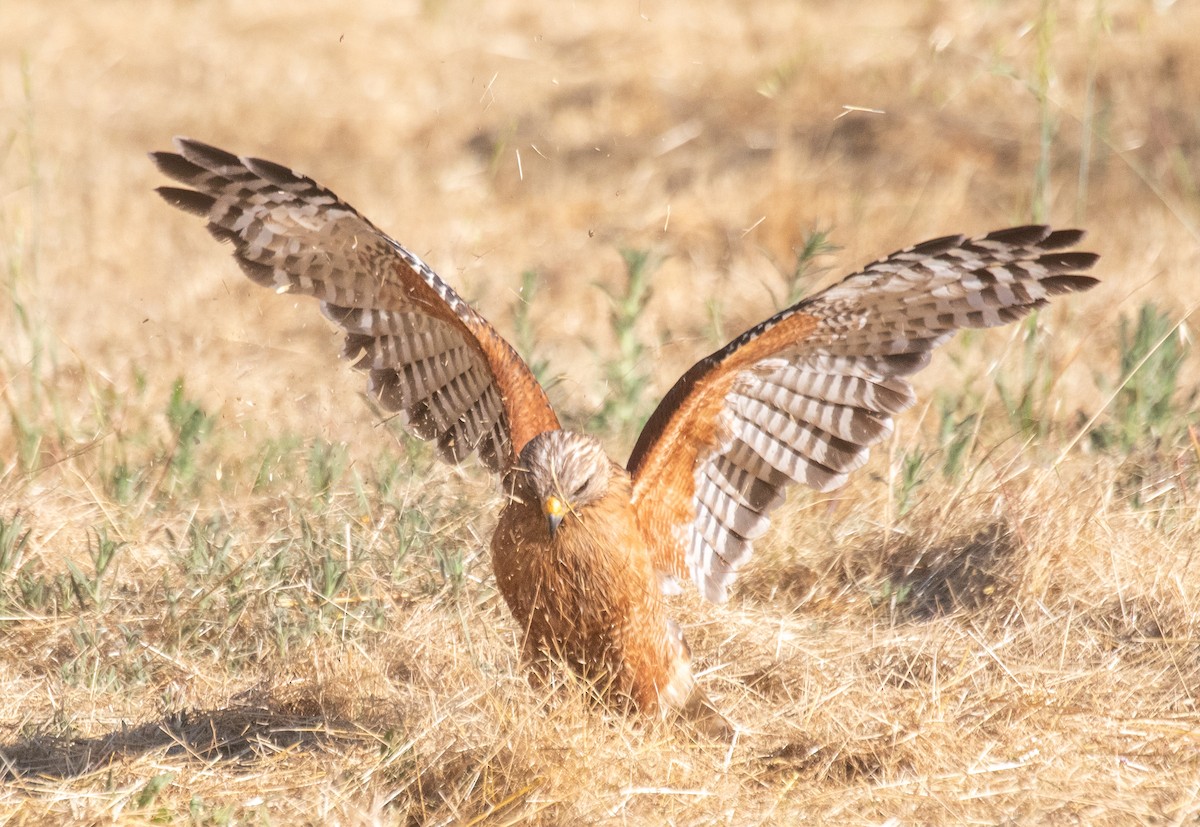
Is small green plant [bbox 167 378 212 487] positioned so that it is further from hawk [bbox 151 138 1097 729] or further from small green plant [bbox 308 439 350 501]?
hawk [bbox 151 138 1097 729]

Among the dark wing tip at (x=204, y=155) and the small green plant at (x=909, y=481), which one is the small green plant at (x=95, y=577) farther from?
the small green plant at (x=909, y=481)

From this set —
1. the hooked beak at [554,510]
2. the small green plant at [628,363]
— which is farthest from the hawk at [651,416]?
the small green plant at [628,363]

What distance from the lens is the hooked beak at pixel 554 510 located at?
3.42m

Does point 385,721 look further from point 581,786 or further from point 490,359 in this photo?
point 490,359

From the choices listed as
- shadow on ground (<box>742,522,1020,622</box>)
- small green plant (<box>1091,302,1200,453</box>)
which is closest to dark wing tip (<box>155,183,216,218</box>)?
shadow on ground (<box>742,522,1020,622</box>)

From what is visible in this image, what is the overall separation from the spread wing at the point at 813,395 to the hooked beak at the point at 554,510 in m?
0.51

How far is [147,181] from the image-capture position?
9.08 m

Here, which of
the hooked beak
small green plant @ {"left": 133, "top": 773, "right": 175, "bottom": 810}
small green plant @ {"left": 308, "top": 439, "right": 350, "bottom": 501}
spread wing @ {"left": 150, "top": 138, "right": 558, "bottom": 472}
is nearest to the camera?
small green plant @ {"left": 133, "top": 773, "right": 175, "bottom": 810}

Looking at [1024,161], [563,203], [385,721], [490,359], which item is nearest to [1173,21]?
[1024,161]

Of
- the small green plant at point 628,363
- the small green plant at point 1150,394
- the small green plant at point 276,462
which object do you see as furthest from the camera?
the small green plant at point 628,363

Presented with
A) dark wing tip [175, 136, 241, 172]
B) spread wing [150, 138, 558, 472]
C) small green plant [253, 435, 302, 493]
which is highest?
dark wing tip [175, 136, 241, 172]

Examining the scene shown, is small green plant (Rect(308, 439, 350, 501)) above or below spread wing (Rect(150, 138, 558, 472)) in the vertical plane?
below

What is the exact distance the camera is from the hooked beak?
3420mm

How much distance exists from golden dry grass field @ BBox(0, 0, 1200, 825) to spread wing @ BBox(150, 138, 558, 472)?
0.36 meters
